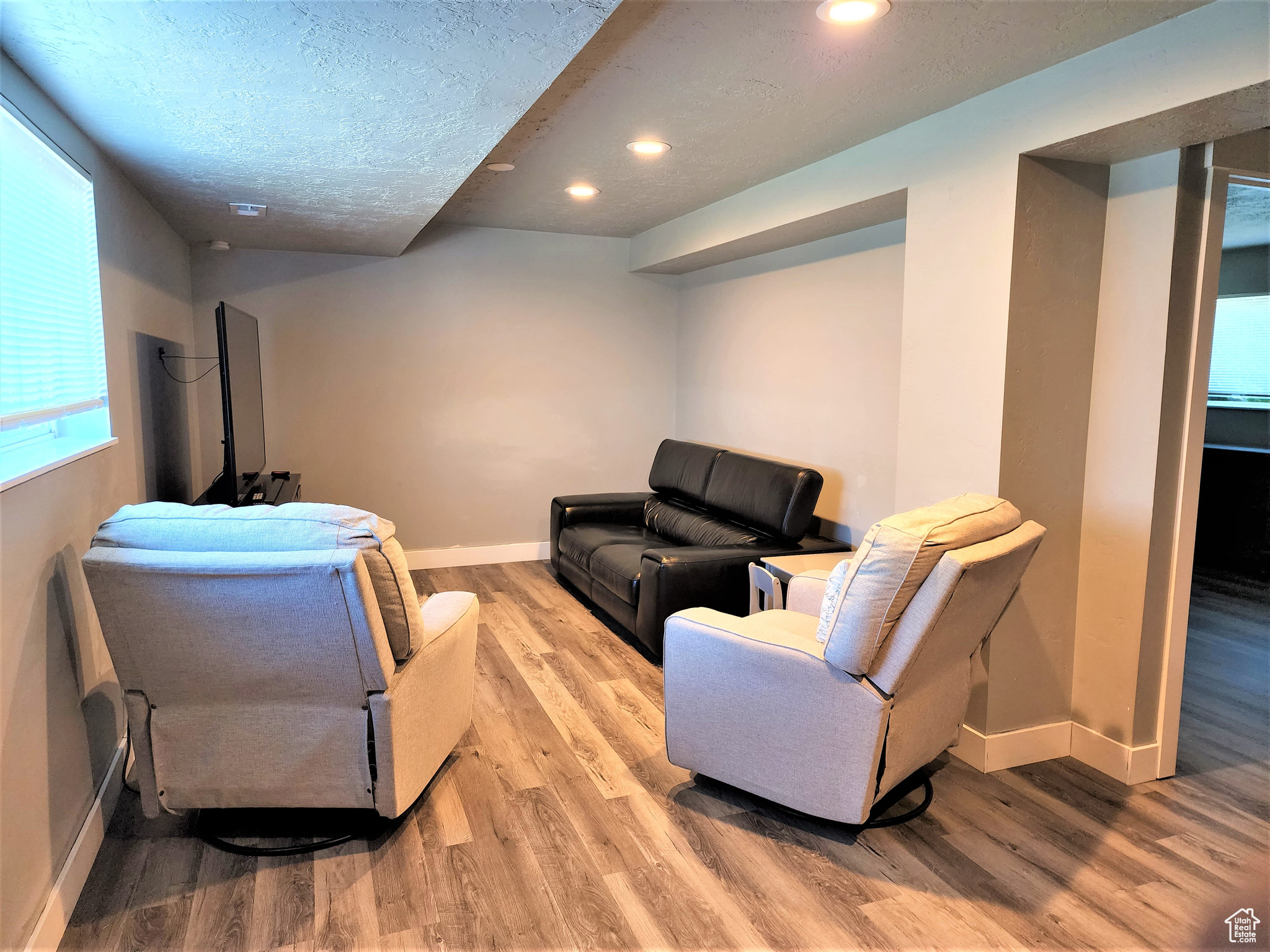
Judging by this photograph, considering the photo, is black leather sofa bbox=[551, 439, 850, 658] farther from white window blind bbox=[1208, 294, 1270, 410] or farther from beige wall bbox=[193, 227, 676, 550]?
white window blind bbox=[1208, 294, 1270, 410]

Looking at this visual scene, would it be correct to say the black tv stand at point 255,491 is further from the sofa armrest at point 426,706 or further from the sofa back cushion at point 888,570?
the sofa back cushion at point 888,570

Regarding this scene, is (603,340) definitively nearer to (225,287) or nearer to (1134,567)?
(225,287)

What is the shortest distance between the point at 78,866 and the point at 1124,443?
10.7ft

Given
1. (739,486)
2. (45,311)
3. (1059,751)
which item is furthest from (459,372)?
(1059,751)

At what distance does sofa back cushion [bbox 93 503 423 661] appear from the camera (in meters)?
1.99

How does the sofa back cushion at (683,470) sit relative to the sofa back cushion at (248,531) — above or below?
below

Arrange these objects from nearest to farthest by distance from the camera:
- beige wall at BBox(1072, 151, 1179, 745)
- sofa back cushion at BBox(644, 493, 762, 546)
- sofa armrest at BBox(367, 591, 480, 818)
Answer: sofa armrest at BBox(367, 591, 480, 818)
beige wall at BBox(1072, 151, 1179, 745)
sofa back cushion at BBox(644, 493, 762, 546)

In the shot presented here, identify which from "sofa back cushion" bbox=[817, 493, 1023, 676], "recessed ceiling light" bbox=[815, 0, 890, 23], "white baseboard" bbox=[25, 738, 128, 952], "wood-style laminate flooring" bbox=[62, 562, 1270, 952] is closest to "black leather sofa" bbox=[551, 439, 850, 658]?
"wood-style laminate flooring" bbox=[62, 562, 1270, 952]

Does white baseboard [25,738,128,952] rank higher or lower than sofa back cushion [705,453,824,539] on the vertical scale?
lower

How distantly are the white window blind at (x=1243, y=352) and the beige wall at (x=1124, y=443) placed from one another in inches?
156

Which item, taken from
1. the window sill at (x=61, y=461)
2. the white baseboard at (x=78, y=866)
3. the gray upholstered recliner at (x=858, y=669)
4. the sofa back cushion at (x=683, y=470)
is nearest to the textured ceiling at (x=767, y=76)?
the gray upholstered recliner at (x=858, y=669)

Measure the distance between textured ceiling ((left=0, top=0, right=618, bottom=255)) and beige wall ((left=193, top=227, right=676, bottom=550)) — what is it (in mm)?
1931

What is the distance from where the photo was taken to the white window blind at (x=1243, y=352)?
5773 millimetres

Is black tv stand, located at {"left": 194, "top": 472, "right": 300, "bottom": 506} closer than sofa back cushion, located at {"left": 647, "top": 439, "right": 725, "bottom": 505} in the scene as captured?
Yes
